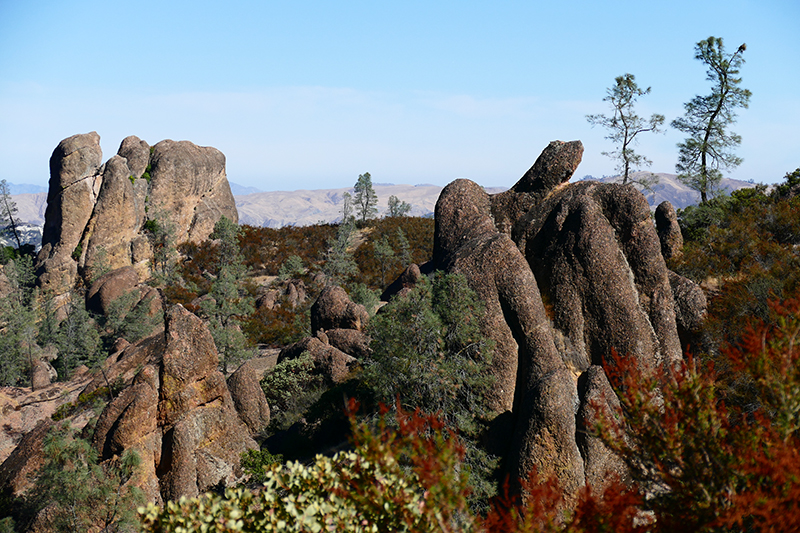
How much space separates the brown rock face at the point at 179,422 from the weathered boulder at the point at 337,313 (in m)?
12.9

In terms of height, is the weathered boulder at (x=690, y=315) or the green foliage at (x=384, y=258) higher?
the weathered boulder at (x=690, y=315)

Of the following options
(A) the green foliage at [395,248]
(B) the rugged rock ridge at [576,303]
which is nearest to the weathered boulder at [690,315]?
(B) the rugged rock ridge at [576,303]

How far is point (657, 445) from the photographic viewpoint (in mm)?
7293

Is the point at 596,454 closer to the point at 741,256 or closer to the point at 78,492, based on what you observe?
the point at 78,492

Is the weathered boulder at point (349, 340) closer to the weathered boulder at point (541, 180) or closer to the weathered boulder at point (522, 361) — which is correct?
the weathered boulder at point (522, 361)

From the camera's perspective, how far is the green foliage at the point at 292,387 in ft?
83.9

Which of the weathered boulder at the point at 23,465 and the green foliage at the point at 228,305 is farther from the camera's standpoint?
the green foliage at the point at 228,305

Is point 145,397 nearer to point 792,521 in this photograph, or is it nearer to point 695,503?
point 695,503

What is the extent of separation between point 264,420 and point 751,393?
20419mm

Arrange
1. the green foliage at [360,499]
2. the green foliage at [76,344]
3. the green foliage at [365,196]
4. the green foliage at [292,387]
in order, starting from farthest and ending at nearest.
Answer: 1. the green foliage at [365,196]
2. the green foliage at [76,344]
3. the green foliage at [292,387]
4. the green foliage at [360,499]

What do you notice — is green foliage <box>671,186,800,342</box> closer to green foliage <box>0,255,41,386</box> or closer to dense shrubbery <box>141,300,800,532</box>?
dense shrubbery <box>141,300,800,532</box>

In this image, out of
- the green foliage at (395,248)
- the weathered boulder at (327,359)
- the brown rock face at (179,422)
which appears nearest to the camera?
the brown rock face at (179,422)

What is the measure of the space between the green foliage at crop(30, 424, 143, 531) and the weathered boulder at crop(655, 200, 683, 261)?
25.1m

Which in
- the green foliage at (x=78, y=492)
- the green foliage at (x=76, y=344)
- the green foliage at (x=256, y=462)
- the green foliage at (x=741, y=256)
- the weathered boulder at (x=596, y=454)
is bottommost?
the green foliage at (x=76, y=344)
